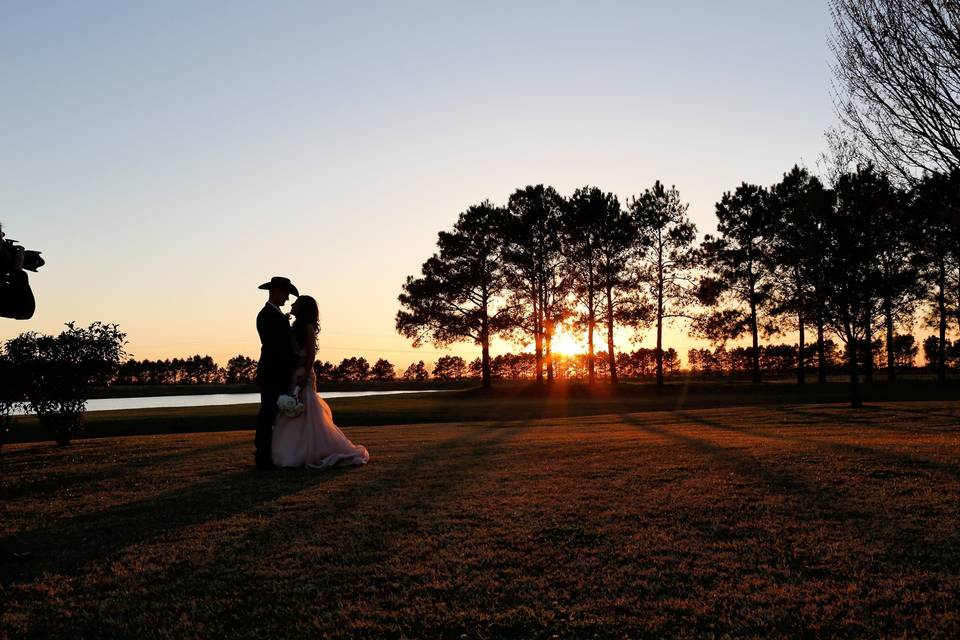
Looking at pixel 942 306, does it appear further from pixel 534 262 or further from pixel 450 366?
pixel 450 366

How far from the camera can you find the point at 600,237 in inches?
2128

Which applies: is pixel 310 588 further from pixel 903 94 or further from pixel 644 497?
pixel 903 94

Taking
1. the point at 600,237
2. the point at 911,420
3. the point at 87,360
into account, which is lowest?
the point at 911,420

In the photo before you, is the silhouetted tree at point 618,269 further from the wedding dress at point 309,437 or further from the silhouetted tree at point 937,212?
the wedding dress at point 309,437

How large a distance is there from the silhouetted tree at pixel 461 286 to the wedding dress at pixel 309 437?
44.5 metres

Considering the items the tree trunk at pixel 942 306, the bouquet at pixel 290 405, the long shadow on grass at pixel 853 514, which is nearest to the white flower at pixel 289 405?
the bouquet at pixel 290 405

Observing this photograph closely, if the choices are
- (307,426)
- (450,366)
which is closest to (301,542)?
(307,426)

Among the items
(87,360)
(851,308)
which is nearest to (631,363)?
(851,308)

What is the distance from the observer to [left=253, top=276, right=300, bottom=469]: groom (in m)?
10.8

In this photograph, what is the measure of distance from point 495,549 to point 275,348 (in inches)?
245

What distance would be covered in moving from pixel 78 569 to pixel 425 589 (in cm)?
308

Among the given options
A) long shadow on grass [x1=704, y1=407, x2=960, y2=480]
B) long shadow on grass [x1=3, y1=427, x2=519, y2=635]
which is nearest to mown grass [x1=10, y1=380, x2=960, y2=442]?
long shadow on grass [x1=704, y1=407, x2=960, y2=480]

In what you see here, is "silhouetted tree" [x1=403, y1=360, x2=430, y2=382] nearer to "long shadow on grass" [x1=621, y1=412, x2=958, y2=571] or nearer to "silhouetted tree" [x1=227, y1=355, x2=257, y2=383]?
"silhouetted tree" [x1=227, y1=355, x2=257, y2=383]

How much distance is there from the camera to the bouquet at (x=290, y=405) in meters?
10.6
